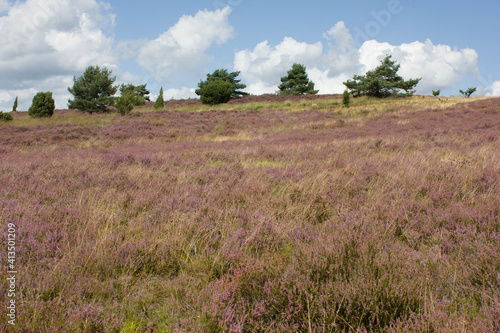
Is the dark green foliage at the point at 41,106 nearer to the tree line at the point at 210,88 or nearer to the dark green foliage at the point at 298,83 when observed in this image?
the tree line at the point at 210,88

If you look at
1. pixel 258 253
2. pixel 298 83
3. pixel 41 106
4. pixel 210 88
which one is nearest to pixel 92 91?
pixel 41 106

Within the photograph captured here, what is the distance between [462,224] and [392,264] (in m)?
1.29

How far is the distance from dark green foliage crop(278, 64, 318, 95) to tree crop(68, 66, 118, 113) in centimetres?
2852

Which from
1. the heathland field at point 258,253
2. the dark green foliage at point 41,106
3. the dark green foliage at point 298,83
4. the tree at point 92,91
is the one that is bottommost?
the heathland field at point 258,253

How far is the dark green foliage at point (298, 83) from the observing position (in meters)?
49.3

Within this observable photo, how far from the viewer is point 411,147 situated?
8.66 m

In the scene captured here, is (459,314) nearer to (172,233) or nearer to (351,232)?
(351,232)

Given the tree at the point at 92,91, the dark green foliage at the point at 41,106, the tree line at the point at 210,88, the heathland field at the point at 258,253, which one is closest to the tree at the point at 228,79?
the tree line at the point at 210,88

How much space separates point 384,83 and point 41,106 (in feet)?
127

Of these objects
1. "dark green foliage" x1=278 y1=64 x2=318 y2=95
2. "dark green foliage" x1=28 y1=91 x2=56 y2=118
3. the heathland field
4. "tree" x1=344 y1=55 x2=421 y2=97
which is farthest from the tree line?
the heathland field

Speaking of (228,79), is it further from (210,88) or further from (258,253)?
(258,253)

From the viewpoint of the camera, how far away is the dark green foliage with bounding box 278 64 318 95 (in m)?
49.3

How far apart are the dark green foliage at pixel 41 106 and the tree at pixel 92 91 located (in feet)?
18.7

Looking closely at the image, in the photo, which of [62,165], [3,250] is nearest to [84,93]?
[62,165]
